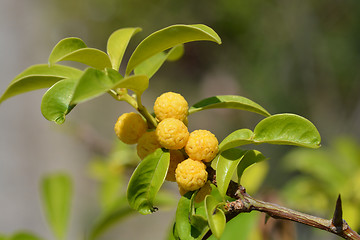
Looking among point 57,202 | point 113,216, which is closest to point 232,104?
point 113,216

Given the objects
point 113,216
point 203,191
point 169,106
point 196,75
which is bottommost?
point 113,216

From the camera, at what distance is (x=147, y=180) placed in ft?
1.48

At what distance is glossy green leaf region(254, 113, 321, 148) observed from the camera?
→ 446 millimetres

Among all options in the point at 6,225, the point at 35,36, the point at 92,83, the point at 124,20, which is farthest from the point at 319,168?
the point at 35,36

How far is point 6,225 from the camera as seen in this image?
11.1 feet

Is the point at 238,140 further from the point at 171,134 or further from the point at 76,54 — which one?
the point at 76,54

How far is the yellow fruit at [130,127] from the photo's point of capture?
0.46 metres

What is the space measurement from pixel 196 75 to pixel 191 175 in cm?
507

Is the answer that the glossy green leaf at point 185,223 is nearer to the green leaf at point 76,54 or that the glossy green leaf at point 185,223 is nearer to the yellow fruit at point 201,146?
the yellow fruit at point 201,146

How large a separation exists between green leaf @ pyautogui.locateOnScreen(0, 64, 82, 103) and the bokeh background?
1202 millimetres

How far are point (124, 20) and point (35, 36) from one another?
1482 millimetres

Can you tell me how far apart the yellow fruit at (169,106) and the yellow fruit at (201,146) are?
36 mm

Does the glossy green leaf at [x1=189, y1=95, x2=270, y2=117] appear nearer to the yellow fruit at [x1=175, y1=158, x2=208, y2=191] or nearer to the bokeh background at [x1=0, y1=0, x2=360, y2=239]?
the yellow fruit at [x1=175, y1=158, x2=208, y2=191]

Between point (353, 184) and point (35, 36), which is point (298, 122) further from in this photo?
point (35, 36)
